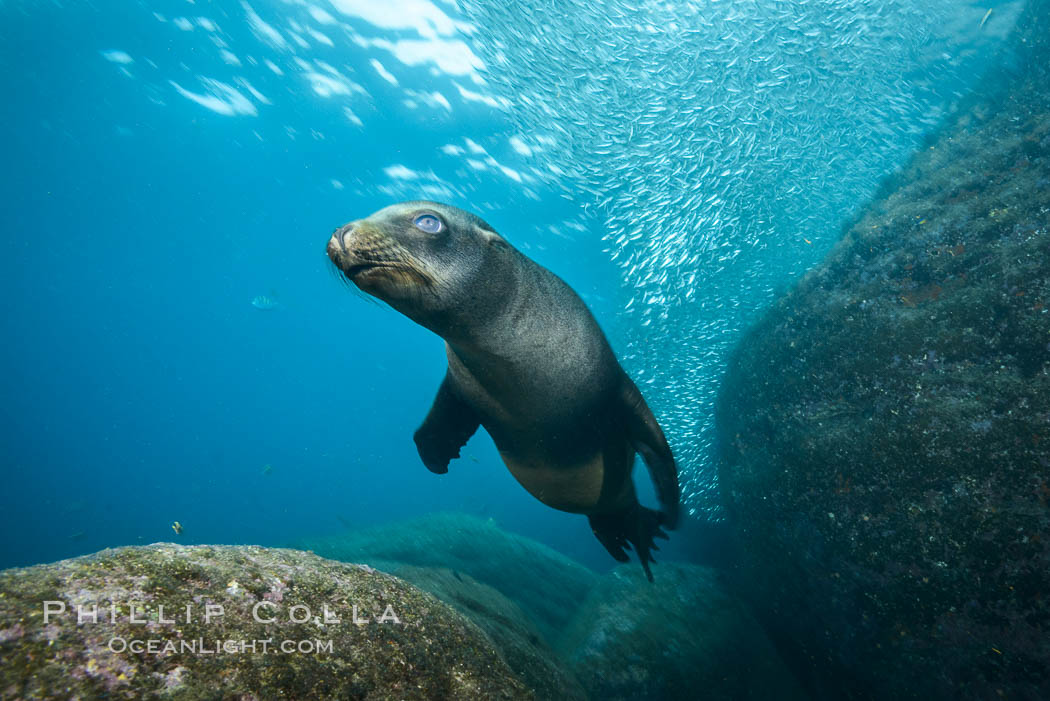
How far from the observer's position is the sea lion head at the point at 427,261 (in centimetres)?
189

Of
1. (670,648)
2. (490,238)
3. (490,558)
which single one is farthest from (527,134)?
(670,648)

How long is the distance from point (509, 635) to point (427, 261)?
246cm

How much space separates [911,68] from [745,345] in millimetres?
10714

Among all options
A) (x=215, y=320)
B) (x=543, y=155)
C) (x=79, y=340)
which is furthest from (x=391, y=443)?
(x=543, y=155)

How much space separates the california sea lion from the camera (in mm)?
2014

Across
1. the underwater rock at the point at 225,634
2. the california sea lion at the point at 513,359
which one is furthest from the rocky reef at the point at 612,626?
the california sea lion at the point at 513,359

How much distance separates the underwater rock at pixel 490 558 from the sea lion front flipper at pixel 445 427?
3.99 m

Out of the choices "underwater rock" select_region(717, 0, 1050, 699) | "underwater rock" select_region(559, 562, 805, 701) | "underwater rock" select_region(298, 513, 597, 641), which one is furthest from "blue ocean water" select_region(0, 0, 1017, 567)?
"underwater rock" select_region(717, 0, 1050, 699)

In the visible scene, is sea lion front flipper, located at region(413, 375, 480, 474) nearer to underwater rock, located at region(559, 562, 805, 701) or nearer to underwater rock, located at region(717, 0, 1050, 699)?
underwater rock, located at region(559, 562, 805, 701)

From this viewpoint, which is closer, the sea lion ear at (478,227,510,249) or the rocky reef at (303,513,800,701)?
the sea lion ear at (478,227,510,249)

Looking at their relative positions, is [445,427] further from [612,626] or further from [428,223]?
[612,626]

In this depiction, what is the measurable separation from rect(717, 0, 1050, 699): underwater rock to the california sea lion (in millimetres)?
1994

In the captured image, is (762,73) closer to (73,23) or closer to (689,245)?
(689,245)

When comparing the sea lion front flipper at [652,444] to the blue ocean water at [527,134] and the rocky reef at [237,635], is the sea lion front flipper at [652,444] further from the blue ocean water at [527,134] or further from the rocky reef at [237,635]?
the blue ocean water at [527,134]
